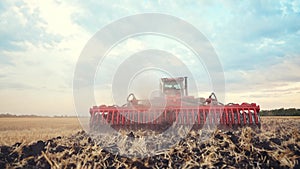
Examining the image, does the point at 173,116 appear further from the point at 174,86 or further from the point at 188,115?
the point at 174,86

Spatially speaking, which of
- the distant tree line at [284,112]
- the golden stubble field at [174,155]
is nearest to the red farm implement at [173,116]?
the golden stubble field at [174,155]

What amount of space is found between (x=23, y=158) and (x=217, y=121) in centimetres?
675

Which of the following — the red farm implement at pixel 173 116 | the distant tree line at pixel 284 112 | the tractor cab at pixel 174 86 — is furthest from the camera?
the distant tree line at pixel 284 112

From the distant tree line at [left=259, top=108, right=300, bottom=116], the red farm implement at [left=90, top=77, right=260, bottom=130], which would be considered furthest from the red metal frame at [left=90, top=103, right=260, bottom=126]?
the distant tree line at [left=259, top=108, right=300, bottom=116]

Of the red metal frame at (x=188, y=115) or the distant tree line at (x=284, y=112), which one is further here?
the distant tree line at (x=284, y=112)

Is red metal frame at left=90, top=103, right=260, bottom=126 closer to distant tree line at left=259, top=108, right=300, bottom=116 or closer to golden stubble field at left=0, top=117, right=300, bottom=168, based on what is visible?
golden stubble field at left=0, top=117, right=300, bottom=168

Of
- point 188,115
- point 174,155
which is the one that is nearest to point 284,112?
point 188,115

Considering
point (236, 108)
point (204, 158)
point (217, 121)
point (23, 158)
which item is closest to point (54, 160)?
point (23, 158)

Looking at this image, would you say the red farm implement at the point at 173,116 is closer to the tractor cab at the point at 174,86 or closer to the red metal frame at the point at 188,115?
the red metal frame at the point at 188,115

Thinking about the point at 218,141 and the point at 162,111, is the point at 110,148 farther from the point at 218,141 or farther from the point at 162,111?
the point at 162,111

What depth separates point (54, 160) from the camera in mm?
5355

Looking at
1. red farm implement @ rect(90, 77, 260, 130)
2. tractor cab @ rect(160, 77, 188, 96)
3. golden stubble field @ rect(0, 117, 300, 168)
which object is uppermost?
tractor cab @ rect(160, 77, 188, 96)

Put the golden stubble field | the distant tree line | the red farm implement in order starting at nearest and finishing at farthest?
the golden stubble field → the red farm implement → the distant tree line

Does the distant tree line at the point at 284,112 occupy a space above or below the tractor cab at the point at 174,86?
below
